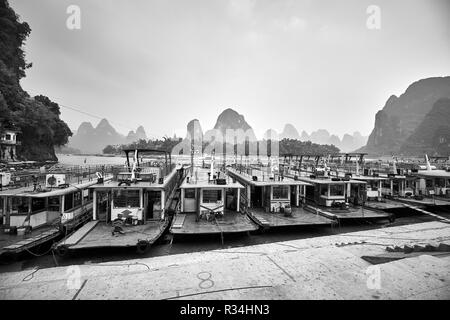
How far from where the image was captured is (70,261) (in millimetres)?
9547

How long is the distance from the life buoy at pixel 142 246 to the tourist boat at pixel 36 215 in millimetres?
4369

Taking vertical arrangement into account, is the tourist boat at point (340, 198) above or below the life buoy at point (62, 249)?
above

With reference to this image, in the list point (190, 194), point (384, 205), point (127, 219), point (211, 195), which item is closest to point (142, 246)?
point (127, 219)

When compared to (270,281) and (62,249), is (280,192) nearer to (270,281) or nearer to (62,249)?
(270,281)

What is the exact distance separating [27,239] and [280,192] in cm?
1387

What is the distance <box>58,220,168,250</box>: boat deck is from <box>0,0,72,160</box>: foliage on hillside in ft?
123

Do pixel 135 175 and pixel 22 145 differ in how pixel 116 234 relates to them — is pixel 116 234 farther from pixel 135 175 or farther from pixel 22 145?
pixel 22 145

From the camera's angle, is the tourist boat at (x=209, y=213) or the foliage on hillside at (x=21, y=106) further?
the foliage on hillside at (x=21, y=106)

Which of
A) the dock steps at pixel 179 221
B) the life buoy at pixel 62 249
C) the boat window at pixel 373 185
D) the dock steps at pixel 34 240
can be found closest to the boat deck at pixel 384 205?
the boat window at pixel 373 185

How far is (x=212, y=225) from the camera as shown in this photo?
12164mm

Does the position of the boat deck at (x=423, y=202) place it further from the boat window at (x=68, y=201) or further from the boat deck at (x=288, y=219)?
the boat window at (x=68, y=201)

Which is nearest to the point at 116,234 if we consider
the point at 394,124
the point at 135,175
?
the point at 135,175

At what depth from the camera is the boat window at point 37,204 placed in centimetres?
1097

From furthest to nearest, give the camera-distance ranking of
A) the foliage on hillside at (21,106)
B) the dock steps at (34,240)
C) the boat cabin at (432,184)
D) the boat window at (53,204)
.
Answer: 1. the foliage on hillside at (21,106)
2. the boat cabin at (432,184)
3. the boat window at (53,204)
4. the dock steps at (34,240)
